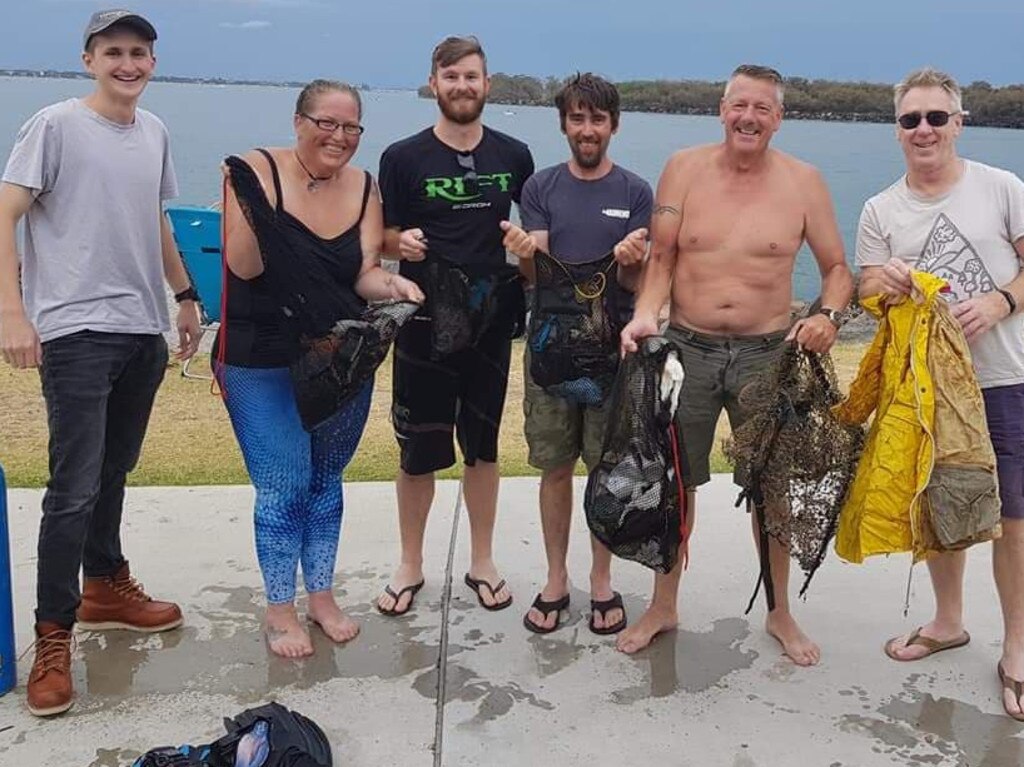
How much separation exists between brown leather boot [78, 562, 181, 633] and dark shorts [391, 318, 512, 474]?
112cm

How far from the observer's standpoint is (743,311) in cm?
357

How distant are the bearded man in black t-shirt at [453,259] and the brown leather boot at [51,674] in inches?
47.3

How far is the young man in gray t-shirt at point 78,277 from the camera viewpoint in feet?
10.3

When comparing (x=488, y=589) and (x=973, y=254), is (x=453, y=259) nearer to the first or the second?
(x=488, y=589)

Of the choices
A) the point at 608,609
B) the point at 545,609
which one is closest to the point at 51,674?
the point at 545,609

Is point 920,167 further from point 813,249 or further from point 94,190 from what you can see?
point 94,190

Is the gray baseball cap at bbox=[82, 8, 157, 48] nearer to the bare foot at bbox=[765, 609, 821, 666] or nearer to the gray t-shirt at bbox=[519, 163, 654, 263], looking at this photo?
the gray t-shirt at bbox=[519, 163, 654, 263]

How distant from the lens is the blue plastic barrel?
10.9 feet

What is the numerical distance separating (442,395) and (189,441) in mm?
3507

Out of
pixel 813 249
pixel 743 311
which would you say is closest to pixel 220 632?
pixel 743 311

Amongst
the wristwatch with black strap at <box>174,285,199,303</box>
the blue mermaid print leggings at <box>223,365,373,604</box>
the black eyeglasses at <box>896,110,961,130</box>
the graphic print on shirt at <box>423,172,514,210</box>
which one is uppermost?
the black eyeglasses at <box>896,110,961,130</box>

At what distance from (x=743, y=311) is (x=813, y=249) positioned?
36 centimetres

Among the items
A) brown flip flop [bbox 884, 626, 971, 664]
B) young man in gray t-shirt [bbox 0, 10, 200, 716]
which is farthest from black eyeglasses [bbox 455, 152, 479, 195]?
brown flip flop [bbox 884, 626, 971, 664]

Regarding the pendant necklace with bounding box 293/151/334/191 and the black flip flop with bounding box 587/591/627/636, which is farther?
the black flip flop with bounding box 587/591/627/636
